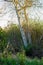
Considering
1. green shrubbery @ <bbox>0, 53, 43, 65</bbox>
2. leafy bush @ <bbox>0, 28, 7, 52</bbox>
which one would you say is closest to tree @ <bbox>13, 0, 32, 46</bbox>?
leafy bush @ <bbox>0, 28, 7, 52</bbox>

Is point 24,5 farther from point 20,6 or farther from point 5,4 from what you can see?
point 5,4

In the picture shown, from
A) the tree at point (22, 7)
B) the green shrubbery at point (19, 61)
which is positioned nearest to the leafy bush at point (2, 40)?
the tree at point (22, 7)

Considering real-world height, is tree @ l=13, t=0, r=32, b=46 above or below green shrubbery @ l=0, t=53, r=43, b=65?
above

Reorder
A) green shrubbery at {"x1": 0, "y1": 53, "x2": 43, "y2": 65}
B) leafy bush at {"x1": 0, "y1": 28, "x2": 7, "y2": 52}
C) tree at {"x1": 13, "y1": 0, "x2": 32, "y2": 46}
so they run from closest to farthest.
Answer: green shrubbery at {"x1": 0, "y1": 53, "x2": 43, "y2": 65} → leafy bush at {"x1": 0, "y1": 28, "x2": 7, "y2": 52} → tree at {"x1": 13, "y1": 0, "x2": 32, "y2": 46}

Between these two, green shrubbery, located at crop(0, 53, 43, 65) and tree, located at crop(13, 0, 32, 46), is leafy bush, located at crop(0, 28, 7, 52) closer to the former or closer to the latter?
tree, located at crop(13, 0, 32, 46)

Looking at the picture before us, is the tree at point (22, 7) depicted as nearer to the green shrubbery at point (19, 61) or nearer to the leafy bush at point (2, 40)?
the leafy bush at point (2, 40)

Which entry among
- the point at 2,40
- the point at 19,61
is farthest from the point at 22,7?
the point at 19,61

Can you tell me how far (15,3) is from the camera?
721cm

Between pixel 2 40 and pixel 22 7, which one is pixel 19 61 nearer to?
pixel 2 40

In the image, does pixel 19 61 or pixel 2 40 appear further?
pixel 2 40

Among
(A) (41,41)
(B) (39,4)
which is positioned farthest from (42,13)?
(A) (41,41)

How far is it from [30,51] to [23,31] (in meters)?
0.62

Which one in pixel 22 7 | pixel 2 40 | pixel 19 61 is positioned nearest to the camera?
pixel 19 61

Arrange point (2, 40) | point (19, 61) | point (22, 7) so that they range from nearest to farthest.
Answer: point (19, 61) → point (22, 7) → point (2, 40)
